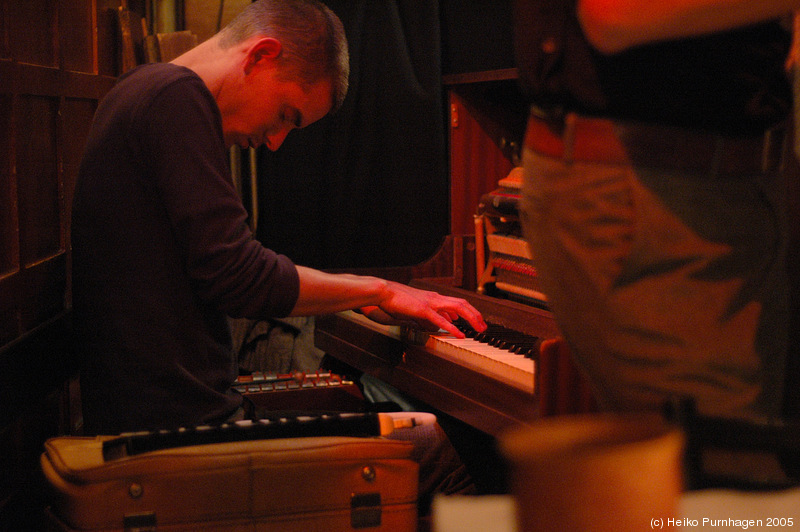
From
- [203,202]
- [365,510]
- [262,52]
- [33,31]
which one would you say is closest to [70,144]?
[33,31]

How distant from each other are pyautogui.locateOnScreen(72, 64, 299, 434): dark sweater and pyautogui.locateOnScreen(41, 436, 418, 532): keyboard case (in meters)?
0.20

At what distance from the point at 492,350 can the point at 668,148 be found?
125cm

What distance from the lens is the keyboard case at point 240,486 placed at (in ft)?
4.64

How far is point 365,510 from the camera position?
154cm

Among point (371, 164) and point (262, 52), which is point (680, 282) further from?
point (371, 164)

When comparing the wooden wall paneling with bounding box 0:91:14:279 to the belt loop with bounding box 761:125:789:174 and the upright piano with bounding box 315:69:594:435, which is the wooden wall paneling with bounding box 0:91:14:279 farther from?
the belt loop with bounding box 761:125:789:174

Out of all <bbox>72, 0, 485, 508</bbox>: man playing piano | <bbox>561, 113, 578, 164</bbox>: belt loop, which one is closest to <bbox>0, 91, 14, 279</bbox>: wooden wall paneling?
<bbox>72, 0, 485, 508</bbox>: man playing piano

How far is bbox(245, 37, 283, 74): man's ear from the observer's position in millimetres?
1855

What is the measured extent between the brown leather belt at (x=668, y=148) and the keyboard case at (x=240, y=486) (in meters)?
0.85

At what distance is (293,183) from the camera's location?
3.63m

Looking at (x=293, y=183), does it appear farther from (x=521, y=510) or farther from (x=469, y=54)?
(x=521, y=510)

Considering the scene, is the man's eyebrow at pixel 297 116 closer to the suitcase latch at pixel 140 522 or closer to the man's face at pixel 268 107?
the man's face at pixel 268 107

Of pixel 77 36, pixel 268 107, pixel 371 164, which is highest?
pixel 77 36

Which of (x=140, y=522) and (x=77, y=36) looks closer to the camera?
(x=140, y=522)
